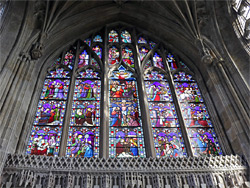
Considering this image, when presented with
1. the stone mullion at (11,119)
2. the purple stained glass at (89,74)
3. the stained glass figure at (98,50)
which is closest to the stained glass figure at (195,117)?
the purple stained glass at (89,74)

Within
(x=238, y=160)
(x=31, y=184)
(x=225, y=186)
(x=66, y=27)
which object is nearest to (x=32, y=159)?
(x=31, y=184)

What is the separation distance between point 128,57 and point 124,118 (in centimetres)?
340

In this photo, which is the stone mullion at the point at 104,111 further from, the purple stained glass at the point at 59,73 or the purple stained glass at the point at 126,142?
the purple stained glass at the point at 59,73

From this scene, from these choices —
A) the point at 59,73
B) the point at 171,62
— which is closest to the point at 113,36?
the point at 171,62

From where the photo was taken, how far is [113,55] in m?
11.5

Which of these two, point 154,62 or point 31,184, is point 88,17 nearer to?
point 154,62

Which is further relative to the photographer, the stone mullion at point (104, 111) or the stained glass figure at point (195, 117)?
the stained glass figure at point (195, 117)

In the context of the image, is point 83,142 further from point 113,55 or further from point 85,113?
point 113,55

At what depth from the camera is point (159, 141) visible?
8.44 metres

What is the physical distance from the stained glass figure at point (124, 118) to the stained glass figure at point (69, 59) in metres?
1.79

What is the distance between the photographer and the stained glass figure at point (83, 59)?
10972 mm

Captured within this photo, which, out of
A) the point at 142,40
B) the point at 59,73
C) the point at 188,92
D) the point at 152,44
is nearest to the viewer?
the point at 188,92

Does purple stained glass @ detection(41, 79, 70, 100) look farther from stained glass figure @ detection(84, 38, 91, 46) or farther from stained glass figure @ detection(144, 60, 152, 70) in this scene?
stained glass figure @ detection(144, 60, 152, 70)

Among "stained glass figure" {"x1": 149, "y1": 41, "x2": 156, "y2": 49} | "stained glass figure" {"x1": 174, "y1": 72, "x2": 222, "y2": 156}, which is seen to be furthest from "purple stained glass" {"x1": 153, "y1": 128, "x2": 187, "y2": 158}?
"stained glass figure" {"x1": 149, "y1": 41, "x2": 156, "y2": 49}
